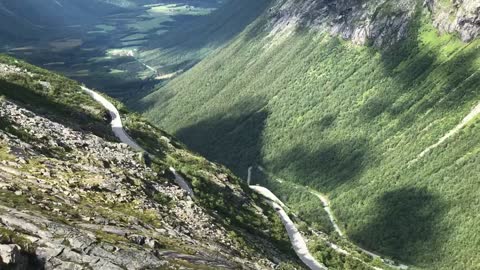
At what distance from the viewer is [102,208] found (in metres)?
45.5

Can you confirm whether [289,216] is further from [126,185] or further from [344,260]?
[126,185]

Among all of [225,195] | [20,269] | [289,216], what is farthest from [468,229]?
[20,269]

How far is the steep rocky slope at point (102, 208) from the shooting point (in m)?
36.0

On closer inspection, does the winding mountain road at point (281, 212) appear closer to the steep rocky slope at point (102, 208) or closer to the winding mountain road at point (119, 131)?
the winding mountain road at point (119, 131)

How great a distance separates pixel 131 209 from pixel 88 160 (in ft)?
38.9

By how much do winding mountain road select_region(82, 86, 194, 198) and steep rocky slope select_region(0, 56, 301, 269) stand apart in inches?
72.4

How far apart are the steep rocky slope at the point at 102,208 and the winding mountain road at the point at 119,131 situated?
6.03 feet

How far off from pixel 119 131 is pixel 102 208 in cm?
4634

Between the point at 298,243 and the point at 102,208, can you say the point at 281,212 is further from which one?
the point at 102,208

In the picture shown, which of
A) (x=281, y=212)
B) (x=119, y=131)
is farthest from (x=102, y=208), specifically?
(x=281, y=212)

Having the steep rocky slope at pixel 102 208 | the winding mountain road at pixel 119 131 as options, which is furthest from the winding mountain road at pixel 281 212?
the steep rocky slope at pixel 102 208

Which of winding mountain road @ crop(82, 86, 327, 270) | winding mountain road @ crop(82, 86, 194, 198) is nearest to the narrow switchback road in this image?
winding mountain road @ crop(82, 86, 327, 270)

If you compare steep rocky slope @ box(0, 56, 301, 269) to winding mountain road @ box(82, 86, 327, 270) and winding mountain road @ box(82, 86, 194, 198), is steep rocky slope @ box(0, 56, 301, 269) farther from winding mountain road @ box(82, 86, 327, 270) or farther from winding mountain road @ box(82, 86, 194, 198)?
winding mountain road @ box(82, 86, 327, 270)

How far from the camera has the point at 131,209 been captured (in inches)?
1934
